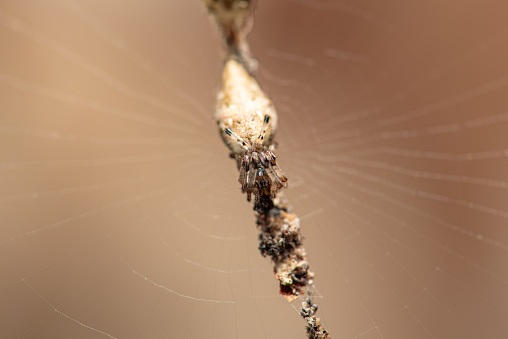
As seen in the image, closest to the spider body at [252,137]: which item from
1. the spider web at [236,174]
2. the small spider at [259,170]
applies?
the small spider at [259,170]

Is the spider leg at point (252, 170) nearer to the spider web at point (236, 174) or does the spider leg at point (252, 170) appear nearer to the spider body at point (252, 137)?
the spider body at point (252, 137)

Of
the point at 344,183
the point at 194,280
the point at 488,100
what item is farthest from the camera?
the point at 344,183

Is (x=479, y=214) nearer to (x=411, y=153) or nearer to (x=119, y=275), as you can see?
(x=411, y=153)

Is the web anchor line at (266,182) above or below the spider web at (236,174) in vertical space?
below

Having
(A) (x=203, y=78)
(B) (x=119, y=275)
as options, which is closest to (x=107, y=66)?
(A) (x=203, y=78)

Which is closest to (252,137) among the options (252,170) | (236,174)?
(252,170)

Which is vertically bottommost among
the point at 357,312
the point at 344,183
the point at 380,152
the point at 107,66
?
the point at 357,312

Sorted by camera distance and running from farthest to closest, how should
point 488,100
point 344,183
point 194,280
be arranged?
point 344,183, point 488,100, point 194,280
